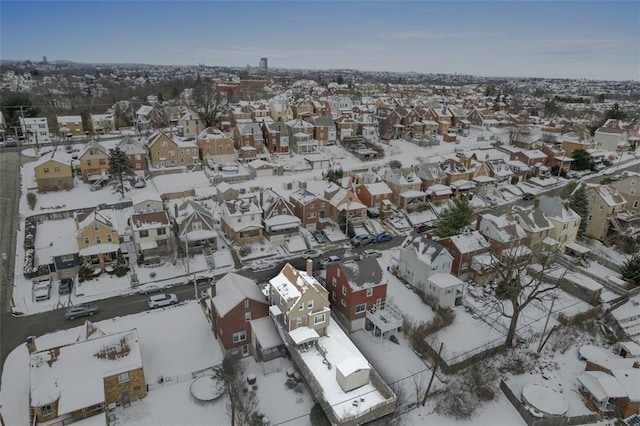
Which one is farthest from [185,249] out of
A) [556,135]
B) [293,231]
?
[556,135]

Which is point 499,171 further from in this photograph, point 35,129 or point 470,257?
point 35,129

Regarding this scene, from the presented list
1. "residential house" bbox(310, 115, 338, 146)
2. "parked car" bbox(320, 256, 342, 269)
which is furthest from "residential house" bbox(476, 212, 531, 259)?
"residential house" bbox(310, 115, 338, 146)

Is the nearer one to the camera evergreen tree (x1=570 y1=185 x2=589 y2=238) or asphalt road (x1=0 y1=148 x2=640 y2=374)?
asphalt road (x1=0 y1=148 x2=640 y2=374)

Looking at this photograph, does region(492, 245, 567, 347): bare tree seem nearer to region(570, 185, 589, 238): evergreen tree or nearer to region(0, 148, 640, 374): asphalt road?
region(570, 185, 589, 238): evergreen tree

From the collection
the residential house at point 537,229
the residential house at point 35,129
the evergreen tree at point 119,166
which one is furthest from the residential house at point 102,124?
the residential house at point 537,229

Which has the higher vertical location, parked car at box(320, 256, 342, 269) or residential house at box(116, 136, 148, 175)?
residential house at box(116, 136, 148, 175)

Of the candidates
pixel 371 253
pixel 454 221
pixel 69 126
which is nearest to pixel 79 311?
pixel 371 253

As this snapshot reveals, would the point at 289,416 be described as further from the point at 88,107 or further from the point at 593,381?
the point at 88,107
